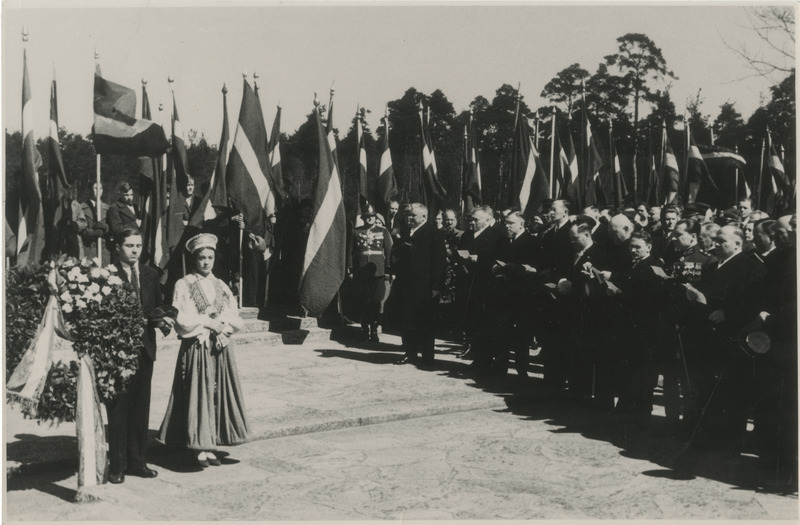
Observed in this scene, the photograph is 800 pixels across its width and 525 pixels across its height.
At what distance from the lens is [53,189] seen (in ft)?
35.4

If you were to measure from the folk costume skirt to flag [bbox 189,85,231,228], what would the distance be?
5.43 m

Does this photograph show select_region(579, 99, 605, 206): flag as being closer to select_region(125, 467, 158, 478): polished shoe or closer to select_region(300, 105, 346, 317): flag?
select_region(300, 105, 346, 317): flag

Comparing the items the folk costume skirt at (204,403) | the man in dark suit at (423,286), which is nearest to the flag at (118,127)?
the folk costume skirt at (204,403)

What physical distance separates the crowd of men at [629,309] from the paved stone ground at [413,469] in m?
0.38

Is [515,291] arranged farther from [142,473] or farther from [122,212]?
Result: [122,212]

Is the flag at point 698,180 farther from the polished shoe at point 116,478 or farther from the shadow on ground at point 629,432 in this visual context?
the polished shoe at point 116,478

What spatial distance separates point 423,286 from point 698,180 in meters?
6.63

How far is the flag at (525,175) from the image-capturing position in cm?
1349

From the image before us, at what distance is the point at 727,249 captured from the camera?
23.0 feet

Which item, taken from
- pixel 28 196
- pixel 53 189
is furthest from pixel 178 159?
pixel 28 196

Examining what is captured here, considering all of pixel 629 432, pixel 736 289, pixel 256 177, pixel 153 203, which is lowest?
pixel 629 432

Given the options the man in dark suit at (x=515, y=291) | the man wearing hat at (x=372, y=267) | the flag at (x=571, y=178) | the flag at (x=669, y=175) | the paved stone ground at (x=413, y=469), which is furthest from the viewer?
the flag at (x=571, y=178)

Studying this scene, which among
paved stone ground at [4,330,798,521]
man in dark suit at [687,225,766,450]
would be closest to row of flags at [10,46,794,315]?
man in dark suit at [687,225,766,450]

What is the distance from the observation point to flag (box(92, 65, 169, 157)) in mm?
8758
